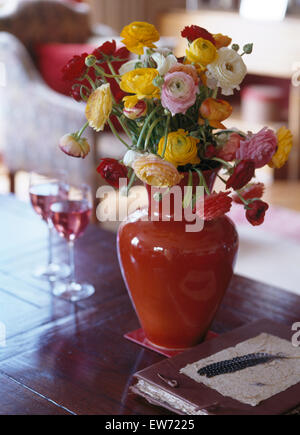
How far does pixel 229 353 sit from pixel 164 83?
1.26 ft

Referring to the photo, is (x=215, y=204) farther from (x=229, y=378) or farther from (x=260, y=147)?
(x=229, y=378)

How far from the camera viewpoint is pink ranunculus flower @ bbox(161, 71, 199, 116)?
2.87 feet

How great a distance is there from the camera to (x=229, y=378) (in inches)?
35.4

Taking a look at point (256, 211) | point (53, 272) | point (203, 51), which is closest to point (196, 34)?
point (203, 51)

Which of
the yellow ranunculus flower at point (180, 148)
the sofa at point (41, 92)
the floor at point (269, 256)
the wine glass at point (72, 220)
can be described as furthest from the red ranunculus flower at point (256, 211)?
the sofa at point (41, 92)

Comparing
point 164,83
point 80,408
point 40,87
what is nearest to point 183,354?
point 80,408

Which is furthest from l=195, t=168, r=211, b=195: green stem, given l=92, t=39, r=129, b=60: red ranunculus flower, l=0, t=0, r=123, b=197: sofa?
l=0, t=0, r=123, b=197: sofa

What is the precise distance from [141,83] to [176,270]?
0.27 meters

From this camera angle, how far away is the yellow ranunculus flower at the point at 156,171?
→ 89cm

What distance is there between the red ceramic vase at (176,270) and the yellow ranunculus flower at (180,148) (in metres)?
0.06

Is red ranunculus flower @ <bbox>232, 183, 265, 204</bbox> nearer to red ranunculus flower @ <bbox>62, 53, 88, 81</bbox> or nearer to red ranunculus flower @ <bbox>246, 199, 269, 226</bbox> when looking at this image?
red ranunculus flower @ <bbox>246, 199, 269, 226</bbox>

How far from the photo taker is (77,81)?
3.16 feet

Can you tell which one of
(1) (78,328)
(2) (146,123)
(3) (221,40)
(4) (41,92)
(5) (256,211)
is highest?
(3) (221,40)

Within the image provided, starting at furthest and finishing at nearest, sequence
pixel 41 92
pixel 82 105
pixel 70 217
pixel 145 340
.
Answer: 1. pixel 41 92
2. pixel 82 105
3. pixel 70 217
4. pixel 145 340
